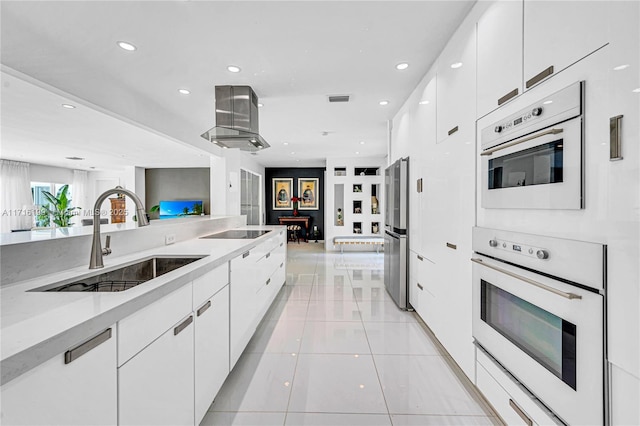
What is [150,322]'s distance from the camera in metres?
1.09

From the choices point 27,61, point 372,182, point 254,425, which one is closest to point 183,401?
point 254,425

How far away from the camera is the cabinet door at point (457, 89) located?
1876mm

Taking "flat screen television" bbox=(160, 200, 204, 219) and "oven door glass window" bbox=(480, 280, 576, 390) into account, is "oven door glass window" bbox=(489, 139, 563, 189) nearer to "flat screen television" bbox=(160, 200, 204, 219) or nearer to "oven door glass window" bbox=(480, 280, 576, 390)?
"oven door glass window" bbox=(480, 280, 576, 390)

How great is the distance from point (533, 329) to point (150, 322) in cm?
161

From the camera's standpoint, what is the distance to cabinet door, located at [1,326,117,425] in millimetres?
650

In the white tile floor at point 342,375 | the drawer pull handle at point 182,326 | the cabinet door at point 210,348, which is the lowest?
the white tile floor at point 342,375

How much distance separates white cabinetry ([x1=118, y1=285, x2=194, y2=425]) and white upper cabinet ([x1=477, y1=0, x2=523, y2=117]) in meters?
1.86

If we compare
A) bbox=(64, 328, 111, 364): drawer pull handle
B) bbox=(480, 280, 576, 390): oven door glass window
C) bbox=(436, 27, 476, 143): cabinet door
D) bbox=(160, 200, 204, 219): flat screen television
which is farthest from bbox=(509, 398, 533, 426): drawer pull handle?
bbox=(160, 200, 204, 219): flat screen television

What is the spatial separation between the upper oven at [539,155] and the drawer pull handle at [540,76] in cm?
10

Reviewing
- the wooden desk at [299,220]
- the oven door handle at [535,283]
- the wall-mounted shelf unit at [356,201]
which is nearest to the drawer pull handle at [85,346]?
the oven door handle at [535,283]

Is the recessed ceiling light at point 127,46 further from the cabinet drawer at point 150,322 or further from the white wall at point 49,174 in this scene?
the white wall at point 49,174

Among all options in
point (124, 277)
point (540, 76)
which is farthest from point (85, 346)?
point (540, 76)

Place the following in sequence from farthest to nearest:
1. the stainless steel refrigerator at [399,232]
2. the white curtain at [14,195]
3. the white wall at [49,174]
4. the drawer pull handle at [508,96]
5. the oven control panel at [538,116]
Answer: the white wall at [49,174] → the white curtain at [14,195] → the stainless steel refrigerator at [399,232] → the drawer pull handle at [508,96] → the oven control panel at [538,116]

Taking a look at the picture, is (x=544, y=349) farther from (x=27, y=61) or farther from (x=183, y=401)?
(x=27, y=61)
